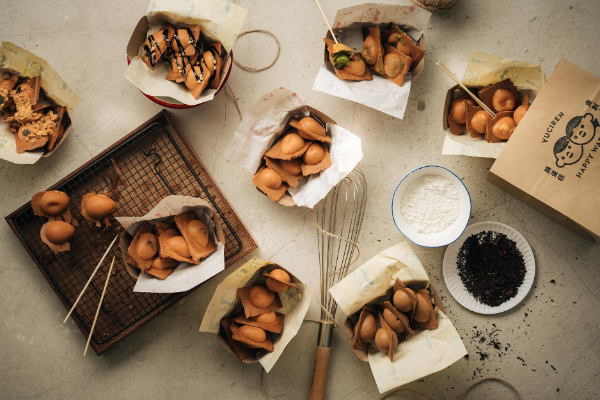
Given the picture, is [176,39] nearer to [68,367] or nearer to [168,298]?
[168,298]

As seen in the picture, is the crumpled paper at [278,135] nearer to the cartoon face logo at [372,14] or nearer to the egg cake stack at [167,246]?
the egg cake stack at [167,246]

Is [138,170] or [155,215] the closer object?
[155,215]

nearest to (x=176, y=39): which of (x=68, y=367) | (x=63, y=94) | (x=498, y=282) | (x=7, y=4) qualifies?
(x=63, y=94)

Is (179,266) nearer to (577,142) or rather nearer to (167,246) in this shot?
(167,246)

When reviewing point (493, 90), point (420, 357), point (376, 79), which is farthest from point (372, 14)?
point (420, 357)

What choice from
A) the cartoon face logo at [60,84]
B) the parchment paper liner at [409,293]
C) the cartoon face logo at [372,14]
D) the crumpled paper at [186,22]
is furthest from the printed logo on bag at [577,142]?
the cartoon face logo at [60,84]

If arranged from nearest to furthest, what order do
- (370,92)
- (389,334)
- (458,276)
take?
(389,334), (370,92), (458,276)
